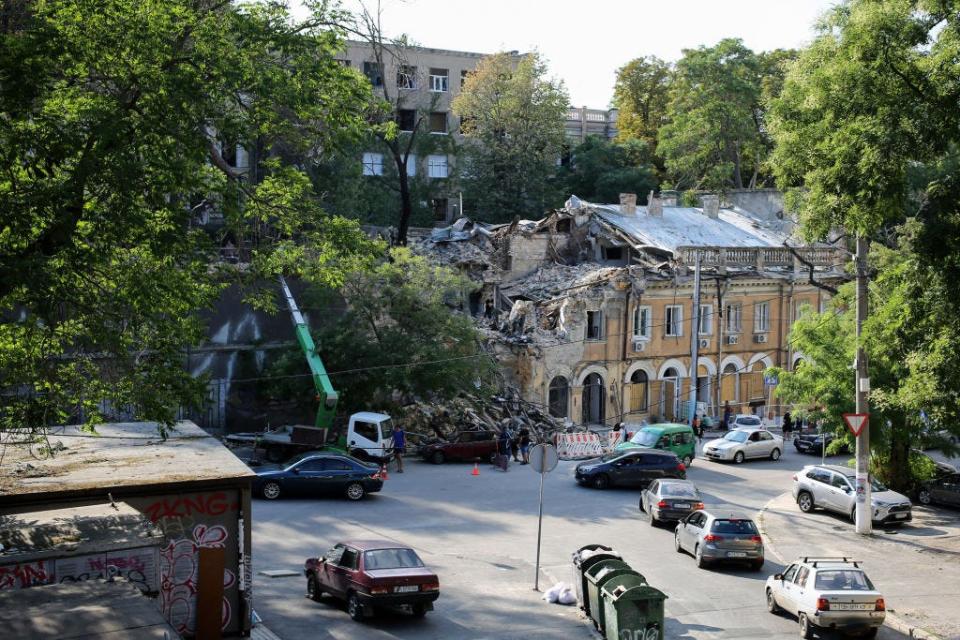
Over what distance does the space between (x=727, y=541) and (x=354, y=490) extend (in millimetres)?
10893

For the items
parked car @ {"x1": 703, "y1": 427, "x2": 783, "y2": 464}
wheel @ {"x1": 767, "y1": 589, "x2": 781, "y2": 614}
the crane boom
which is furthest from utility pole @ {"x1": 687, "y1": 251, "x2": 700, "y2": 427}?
wheel @ {"x1": 767, "y1": 589, "x2": 781, "y2": 614}

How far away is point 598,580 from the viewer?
16.8 m

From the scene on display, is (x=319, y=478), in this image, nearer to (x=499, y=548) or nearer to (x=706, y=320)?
(x=499, y=548)

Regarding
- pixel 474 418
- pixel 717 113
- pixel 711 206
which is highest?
pixel 717 113

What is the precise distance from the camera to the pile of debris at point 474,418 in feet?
129

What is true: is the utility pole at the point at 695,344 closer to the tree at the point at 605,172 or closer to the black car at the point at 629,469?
the black car at the point at 629,469

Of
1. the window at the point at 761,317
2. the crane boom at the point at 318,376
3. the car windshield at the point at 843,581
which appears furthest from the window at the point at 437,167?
the car windshield at the point at 843,581

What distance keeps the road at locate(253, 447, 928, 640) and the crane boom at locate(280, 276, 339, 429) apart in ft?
11.3

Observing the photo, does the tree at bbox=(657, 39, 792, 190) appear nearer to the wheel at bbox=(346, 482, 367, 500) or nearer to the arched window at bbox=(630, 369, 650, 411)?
the arched window at bbox=(630, 369, 650, 411)

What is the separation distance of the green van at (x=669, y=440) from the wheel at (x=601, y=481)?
4053 millimetres

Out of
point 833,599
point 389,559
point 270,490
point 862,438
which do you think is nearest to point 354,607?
point 389,559

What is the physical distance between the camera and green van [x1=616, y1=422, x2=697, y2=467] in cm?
3556

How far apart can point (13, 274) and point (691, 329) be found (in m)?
38.5

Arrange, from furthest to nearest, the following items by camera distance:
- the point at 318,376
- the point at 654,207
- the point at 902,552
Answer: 1. the point at 654,207
2. the point at 318,376
3. the point at 902,552
